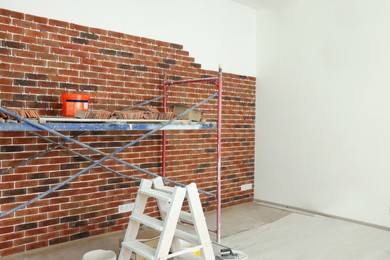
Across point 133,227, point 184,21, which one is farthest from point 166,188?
point 184,21

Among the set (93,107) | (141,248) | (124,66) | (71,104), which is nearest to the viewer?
(141,248)

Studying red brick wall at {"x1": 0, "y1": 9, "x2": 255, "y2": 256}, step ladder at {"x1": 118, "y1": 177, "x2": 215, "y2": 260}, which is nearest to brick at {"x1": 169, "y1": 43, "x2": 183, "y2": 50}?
red brick wall at {"x1": 0, "y1": 9, "x2": 255, "y2": 256}

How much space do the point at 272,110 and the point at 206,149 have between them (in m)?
1.26

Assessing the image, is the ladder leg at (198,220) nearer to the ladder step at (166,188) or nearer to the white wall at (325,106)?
the ladder step at (166,188)

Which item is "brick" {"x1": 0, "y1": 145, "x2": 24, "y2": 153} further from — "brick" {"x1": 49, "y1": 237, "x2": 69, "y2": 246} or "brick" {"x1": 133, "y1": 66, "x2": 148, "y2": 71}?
"brick" {"x1": 133, "y1": 66, "x2": 148, "y2": 71}

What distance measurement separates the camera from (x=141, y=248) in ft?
9.12

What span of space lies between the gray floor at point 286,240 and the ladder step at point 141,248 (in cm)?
68

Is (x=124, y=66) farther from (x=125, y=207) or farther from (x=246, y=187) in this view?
(x=246, y=187)

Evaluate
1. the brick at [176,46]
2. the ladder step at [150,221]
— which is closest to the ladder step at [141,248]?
the ladder step at [150,221]

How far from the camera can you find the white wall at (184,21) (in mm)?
3562

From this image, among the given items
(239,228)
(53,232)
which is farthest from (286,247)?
(53,232)

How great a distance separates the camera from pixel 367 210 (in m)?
4.39

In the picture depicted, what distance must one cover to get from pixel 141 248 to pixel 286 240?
1768 millimetres

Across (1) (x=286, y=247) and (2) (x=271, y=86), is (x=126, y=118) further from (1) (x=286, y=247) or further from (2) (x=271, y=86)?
(2) (x=271, y=86)
